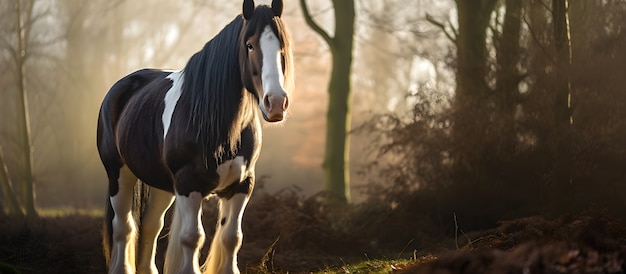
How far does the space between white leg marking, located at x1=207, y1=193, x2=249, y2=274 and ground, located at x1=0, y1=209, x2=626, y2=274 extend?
4.22 feet

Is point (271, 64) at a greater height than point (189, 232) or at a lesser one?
greater

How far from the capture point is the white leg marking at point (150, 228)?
23.8 ft

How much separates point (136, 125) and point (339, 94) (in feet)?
27.5

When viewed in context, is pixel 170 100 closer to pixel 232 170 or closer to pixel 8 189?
pixel 232 170

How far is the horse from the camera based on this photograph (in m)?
5.56

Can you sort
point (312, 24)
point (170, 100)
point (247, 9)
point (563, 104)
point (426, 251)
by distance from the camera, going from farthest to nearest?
point (312, 24) < point (563, 104) < point (426, 251) < point (170, 100) < point (247, 9)

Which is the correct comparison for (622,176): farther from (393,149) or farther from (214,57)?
(214,57)

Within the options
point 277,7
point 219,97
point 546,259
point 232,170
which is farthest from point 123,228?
point 546,259

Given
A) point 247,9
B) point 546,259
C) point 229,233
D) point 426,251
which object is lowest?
point 426,251

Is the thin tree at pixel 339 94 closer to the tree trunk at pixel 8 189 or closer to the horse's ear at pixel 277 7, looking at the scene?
the tree trunk at pixel 8 189

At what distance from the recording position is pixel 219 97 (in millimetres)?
5902

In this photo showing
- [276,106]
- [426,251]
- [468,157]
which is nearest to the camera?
[276,106]

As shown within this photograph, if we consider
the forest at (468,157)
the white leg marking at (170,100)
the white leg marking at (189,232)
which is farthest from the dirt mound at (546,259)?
the forest at (468,157)

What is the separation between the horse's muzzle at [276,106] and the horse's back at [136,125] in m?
1.42
